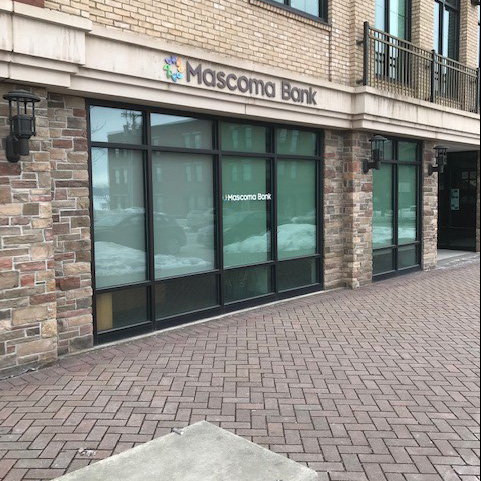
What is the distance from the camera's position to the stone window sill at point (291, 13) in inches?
297

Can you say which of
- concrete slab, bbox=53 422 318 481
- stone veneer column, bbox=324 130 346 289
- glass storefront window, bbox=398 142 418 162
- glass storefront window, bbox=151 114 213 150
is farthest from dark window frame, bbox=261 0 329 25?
concrete slab, bbox=53 422 318 481

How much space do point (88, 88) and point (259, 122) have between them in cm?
304

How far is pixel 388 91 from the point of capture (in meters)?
9.88

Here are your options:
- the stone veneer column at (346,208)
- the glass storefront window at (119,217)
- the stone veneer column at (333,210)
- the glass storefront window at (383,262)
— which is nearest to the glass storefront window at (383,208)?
the glass storefront window at (383,262)

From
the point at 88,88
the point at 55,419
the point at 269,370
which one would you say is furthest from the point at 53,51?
the point at 269,370

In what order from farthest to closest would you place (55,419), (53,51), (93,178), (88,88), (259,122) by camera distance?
(259,122)
(93,178)
(88,88)
(53,51)
(55,419)

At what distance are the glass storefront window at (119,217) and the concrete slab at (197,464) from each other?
307 centimetres

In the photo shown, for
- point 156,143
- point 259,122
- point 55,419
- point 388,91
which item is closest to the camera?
point 55,419

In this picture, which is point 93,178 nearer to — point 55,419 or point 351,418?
point 55,419

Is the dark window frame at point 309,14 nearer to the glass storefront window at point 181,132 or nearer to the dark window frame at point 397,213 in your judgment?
the glass storefront window at point 181,132

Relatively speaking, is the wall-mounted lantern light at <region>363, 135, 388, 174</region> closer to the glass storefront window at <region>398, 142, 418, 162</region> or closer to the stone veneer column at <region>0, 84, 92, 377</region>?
the glass storefront window at <region>398, 142, 418, 162</region>

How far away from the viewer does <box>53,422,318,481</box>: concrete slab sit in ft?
9.89

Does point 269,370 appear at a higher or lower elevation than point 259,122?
lower

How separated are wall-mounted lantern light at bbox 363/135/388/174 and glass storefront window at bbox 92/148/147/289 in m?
4.62
